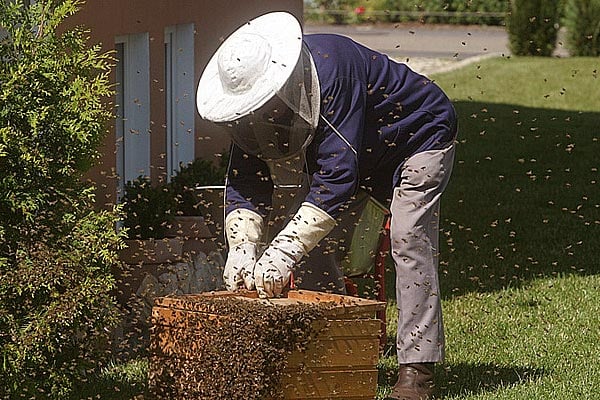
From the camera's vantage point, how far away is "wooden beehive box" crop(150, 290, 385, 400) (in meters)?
3.95

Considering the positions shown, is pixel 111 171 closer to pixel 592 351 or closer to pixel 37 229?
pixel 37 229

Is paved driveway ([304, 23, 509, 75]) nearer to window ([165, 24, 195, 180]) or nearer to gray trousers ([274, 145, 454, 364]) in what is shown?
window ([165, 24, 195, 180])

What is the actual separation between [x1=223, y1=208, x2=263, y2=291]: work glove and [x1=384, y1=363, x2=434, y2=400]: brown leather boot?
0.80 meters

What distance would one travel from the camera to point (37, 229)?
416cm

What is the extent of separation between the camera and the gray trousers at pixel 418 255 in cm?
455

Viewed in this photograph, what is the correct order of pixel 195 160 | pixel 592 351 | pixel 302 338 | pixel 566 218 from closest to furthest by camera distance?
pixel 302 338, pixel 592 351, pixel 195 160, pixel 566 218

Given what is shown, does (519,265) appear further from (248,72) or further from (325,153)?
(248,72)

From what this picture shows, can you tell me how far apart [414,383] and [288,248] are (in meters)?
0.96

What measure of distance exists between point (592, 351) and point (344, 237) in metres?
1.51

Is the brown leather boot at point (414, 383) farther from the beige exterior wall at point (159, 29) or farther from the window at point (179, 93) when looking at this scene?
the window at point (179, 93)

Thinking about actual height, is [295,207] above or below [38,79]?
below

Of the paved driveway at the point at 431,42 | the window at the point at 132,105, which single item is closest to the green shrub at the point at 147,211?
the window at the point at 132,105

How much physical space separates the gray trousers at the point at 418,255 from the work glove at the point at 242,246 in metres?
0.61

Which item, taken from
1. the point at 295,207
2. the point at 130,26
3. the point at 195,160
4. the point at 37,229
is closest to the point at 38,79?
the point at 37,229
